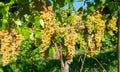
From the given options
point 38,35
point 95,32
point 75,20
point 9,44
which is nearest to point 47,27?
point 38,35

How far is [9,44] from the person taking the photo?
3.16m

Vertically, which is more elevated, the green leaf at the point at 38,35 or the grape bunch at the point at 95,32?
the green leaf at the point at 38,35

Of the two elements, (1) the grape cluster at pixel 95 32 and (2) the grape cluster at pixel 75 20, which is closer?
(2) the grape cluster at pixel 75 20

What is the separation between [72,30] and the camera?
386 cm

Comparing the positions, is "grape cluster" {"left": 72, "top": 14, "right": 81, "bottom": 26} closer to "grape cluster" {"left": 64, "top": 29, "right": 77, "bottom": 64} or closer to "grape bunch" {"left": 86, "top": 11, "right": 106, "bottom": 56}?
"grape bunch" {"left": 86, "top": 11, "right": 106, "bottom": 56}

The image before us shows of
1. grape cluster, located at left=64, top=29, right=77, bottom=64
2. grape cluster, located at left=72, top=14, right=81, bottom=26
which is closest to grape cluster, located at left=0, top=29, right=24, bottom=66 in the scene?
grape cluster, located at left=64, top=29, right=77, bottom=64

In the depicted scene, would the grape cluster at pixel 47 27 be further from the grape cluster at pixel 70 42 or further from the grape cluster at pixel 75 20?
the grape cluster at pixel 75 20

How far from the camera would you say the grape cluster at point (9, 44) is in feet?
10.3

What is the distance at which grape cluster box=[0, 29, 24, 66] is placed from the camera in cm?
312

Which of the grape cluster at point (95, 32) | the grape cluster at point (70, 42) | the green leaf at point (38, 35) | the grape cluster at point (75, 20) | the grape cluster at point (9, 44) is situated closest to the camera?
the grape cluster at point (9, 44)

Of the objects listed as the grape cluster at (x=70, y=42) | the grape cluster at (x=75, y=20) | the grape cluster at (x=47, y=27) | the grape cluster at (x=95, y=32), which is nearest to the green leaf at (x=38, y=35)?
the grape cluster at (x=47, y=27)

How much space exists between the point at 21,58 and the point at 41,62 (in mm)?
855

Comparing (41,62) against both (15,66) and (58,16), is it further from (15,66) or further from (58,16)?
(58,16)

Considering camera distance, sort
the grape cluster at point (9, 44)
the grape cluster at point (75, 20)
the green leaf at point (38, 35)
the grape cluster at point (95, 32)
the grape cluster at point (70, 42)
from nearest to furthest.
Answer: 1. the grape cluster at point (9, 44)
2. the green leaf at point (38, 35)
3. the grape cluster at point (70, 42)
4. the grape cluster at point (75, 20)
5. the grape cluster at point (95, 32)
